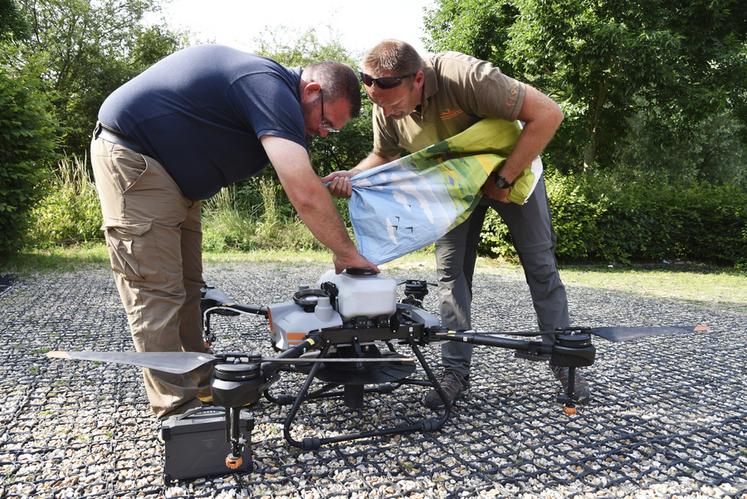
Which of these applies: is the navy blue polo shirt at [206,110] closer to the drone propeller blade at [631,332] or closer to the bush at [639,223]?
the drone propeller blade at [631,332]

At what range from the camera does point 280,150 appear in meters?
2.05

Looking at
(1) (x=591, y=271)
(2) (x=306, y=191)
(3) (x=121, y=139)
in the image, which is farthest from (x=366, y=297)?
(1) (x=591, y=271)

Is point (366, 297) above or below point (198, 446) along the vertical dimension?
above

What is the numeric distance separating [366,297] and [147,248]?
37.0 inches

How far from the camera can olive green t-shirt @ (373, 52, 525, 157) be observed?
2.46m

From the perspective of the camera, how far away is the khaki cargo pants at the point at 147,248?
229cm

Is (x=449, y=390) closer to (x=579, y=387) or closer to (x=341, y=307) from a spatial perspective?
(x=579, y=387)

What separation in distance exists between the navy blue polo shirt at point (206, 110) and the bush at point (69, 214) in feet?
24.6

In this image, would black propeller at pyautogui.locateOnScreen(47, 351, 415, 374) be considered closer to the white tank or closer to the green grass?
the white tank

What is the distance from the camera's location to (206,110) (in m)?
2.24

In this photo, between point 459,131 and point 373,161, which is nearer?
point 459,131

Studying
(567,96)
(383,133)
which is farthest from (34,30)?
(383,133)

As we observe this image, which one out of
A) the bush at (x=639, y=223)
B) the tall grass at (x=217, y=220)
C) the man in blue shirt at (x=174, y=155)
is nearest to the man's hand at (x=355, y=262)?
the man in blue shirt at (x=174, y=155)

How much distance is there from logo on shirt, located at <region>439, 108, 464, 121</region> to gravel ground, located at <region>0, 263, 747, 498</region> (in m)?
1.43
